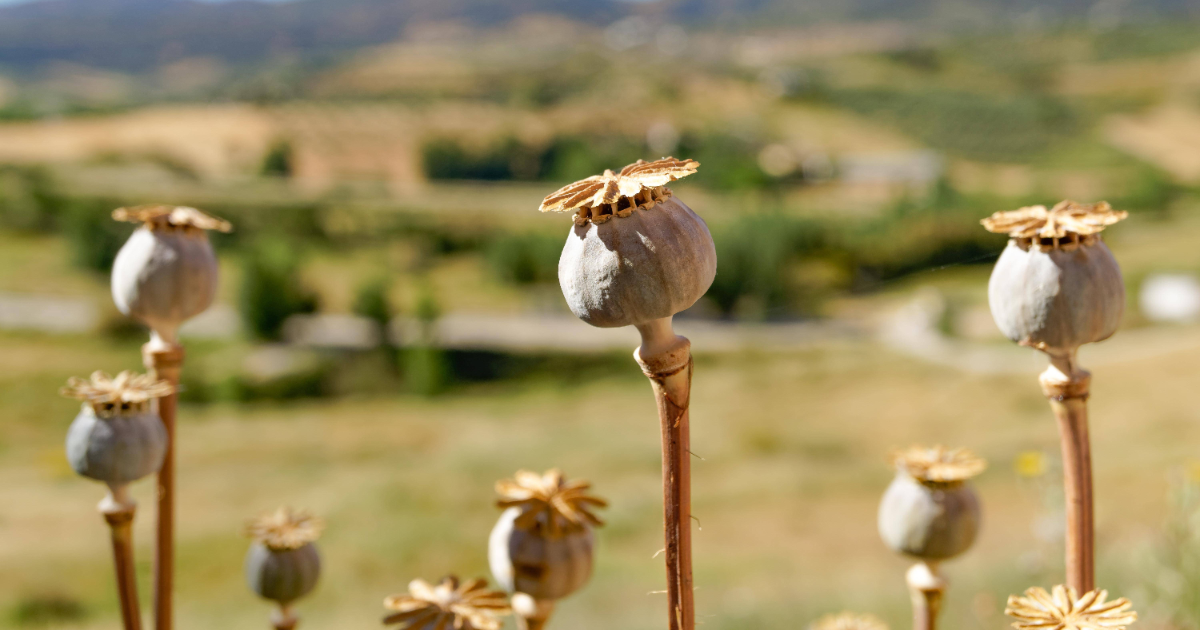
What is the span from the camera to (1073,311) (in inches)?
72.3

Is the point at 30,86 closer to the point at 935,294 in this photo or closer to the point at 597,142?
the point at 597,142

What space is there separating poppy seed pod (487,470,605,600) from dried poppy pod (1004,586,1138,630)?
0.81 metres

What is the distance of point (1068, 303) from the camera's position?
1828 millimetres

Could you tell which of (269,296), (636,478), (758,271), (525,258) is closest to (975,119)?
(758,271)

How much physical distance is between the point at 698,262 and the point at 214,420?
47.0 metres

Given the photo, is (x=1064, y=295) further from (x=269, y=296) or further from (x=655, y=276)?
(x=269, y=296)

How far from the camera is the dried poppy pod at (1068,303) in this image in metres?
1.84

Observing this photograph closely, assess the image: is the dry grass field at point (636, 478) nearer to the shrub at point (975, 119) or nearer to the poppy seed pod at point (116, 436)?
the poppy seed pod at point (116, 436)

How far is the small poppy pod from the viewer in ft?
4.80

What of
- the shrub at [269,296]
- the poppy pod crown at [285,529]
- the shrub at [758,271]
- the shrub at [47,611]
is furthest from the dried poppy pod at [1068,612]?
the shrub at [758,271]

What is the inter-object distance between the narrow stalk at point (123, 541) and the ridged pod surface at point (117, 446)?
0.10 meters

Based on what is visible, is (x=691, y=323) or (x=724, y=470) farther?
(x=691, y=323)

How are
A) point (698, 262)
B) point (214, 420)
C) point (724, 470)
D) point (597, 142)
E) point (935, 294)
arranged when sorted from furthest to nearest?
1. point (597, 142)
2. point (935, 294)
3. point (214, 420)
4. point (724, 470)
5. point (698, 262)

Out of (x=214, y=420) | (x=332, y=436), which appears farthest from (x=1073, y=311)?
(x=214, y=420)
